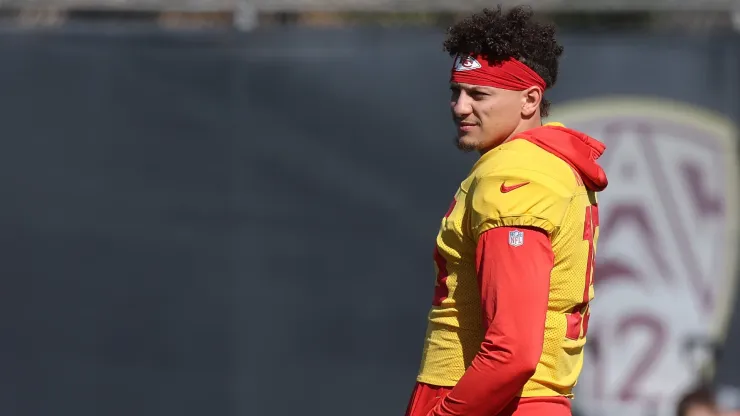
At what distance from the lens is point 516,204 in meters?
2.20

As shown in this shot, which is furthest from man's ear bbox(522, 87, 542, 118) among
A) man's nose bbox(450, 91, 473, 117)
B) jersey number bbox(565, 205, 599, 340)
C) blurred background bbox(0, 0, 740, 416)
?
blurred background bbox(0, 0, 740, 416)

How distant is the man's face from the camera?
244 cm

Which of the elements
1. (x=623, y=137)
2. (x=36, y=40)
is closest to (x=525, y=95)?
(x=623, y=137)

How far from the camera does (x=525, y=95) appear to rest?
246cm

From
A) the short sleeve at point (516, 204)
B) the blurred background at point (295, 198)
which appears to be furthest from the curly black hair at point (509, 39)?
the blurred background at point (295, 198)

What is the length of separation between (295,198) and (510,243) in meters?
3.07

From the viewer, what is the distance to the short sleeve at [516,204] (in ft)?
7.23

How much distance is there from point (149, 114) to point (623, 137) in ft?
6.93

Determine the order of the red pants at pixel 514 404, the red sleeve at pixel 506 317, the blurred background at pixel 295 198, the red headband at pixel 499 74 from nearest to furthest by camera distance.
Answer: the red sleeve at pixel 506 317
the red pants at pixel 514 404
the red headband at pixel 499 74
the blurred background at pixel 295 198

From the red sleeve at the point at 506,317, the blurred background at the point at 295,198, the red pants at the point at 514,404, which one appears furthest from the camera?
the blurred background at the point at 295,198

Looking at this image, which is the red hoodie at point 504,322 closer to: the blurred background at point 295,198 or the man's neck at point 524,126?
the man's neck at point 524,126

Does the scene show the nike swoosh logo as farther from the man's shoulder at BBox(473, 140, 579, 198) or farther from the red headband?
the red headband

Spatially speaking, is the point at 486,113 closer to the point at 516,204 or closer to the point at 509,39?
the point at 509,39

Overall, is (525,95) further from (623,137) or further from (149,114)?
(149,114)
